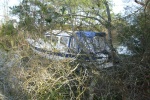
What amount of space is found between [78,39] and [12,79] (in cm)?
191

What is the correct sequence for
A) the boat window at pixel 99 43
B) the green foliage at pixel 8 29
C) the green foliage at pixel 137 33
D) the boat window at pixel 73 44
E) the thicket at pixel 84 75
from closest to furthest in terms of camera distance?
the thicket at pixel 84 75 → the green foliage at pixel 137 33 → the boat window at pixel 99 43 → the boat window at pixel 73 44 → the green foliage at pixel 8 29

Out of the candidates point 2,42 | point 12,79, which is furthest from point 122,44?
point 2,42

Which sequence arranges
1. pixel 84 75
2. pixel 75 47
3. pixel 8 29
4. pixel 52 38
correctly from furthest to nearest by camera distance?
pixel 8 29 → pixel 75 47 → pixel 52 38 → pixel 84 75

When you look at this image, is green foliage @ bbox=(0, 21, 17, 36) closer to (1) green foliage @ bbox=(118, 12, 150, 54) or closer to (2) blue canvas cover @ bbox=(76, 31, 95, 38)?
(2) blue canvas cover @ bbox=(76, 31, 95, 38)

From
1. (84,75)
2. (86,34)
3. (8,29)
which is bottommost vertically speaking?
(84,75)

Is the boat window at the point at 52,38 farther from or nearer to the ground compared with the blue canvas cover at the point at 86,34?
nearer to the ground

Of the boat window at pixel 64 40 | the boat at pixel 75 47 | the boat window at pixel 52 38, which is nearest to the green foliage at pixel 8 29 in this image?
the boat at pixel 75 47

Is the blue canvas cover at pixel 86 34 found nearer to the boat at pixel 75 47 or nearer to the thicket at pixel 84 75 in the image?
the boat at pixel 75 47

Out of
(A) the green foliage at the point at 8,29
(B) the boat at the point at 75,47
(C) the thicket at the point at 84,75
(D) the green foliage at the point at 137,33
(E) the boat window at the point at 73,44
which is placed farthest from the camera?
(A) the green foliage at the point at 8,29

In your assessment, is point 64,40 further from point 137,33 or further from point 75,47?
point 137,33

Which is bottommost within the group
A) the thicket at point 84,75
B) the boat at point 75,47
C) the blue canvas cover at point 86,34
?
the thicket at point 84,75

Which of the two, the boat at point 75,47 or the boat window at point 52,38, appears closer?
the boat at point 75,47

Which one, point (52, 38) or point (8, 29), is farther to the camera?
point (8, 29)

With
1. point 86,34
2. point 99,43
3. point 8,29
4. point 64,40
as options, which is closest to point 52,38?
point 64,40
